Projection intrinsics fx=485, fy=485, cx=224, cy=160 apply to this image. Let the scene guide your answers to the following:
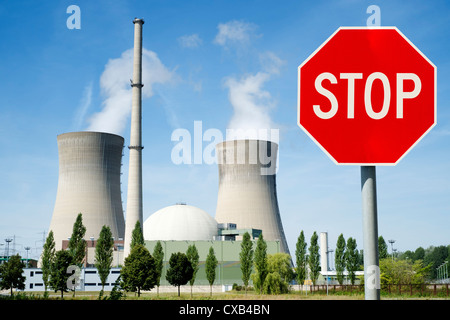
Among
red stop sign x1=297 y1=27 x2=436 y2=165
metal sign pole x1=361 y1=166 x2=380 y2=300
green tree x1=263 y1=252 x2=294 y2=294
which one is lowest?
green tree x1=263 y1=252 x2=294 y2=294

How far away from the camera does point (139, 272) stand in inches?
1913

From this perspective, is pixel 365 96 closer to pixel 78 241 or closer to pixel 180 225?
pixel 78 241

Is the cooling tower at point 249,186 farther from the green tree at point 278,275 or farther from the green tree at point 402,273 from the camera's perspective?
the green tree at point 402,273

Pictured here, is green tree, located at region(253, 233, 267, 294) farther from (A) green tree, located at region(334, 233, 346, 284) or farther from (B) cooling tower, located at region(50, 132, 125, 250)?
(B) cooling tower, located at region(50, 132, 125, 250)

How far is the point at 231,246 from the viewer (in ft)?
242

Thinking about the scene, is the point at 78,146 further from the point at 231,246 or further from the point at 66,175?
the point at 231,246

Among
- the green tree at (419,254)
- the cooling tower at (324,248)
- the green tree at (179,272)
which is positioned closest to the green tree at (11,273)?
the green tree at (179,272)

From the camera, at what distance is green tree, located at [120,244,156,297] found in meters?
48.5

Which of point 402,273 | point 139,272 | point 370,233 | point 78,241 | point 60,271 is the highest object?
point 370,233

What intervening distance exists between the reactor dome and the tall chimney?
46.5 ft

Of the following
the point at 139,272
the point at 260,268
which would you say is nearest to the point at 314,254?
the point at 260,268

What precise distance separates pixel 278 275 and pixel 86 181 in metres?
27.7

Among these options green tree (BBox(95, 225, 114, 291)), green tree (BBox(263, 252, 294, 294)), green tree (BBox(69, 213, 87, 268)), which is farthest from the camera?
green tree (BBox(95, 225, 114, 291))

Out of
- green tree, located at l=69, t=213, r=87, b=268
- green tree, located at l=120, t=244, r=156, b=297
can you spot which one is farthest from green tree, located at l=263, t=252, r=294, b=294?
green tree, located at l=69, t=213, r=87, b=268
